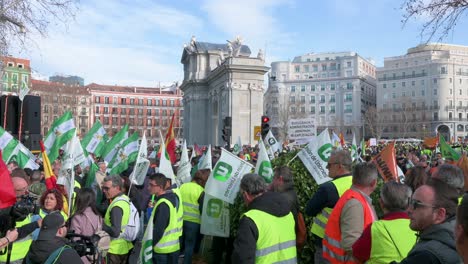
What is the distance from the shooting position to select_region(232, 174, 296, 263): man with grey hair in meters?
4.07

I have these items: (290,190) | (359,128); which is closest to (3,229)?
(290,190)

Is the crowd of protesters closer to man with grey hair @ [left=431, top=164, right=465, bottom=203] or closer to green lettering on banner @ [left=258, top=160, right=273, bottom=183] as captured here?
man with grey hair @ [left=431, top=164, right=465, bottom=203]

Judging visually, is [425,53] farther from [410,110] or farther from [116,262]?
[116,262]

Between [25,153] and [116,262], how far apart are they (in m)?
5.73

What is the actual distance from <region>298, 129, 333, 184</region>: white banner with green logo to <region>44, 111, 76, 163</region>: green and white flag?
18.9 ft

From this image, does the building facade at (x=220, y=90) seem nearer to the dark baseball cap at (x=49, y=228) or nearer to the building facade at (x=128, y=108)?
the dark baseball cap at (x=49, y=228)

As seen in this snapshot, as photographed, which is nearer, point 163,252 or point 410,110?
point 163,252

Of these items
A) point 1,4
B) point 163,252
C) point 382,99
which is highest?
point 382,99

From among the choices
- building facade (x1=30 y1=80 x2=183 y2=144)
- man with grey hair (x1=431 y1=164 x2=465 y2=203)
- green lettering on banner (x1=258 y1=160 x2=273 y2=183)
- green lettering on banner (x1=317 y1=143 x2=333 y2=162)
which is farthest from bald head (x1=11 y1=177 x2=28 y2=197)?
building facade (x1=30 y1=80 x2=183 y2=144)

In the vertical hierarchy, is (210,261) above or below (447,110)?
below

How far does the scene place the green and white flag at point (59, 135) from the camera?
34.3 ft

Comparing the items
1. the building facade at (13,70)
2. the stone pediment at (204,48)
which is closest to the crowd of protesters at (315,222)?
the building facade at (13,70)

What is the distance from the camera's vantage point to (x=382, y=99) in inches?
4210

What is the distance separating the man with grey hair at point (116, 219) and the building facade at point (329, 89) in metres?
96.9
